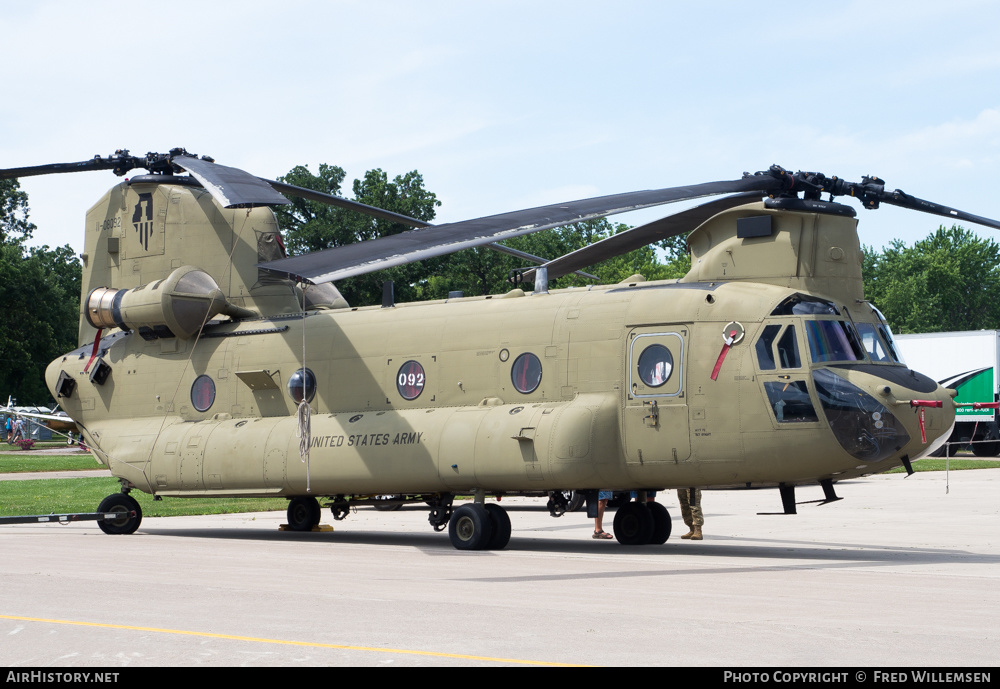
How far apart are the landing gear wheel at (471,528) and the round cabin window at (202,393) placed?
5982 millimetres

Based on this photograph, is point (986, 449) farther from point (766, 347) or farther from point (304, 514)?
point (766, 347)

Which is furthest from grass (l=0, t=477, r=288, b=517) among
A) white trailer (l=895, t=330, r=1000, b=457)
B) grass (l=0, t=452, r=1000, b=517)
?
white trailer (l=895, t=330, r=1000, b=457)

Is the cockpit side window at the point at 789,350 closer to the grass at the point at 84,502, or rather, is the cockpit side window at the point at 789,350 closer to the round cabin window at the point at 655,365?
the round cabin window at the point at 655,365

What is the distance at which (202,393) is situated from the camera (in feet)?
67.6

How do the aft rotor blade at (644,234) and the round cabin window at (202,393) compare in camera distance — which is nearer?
the aft rotor blade at (644,234)

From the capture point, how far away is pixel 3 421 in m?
76.9

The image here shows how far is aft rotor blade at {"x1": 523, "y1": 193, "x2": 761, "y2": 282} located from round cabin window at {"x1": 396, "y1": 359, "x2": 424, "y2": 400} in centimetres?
283

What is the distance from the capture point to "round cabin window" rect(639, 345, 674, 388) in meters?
→ 15.6

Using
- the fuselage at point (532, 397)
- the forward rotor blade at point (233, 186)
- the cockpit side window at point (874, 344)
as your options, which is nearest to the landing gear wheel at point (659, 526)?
the fuselage at point (532, 397)

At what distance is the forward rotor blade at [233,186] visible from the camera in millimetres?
16500

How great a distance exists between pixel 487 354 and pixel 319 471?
3.52m

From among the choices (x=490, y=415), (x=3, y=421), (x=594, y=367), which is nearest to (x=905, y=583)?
(x=594, y=367)

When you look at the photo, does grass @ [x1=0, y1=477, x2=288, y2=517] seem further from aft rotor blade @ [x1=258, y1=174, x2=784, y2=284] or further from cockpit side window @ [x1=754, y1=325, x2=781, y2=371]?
cockpit side window @ [x1=754, y1=325, x2=781, y2=371]

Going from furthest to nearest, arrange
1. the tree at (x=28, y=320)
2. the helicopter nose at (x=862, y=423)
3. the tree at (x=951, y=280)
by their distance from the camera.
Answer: the tree at (x=951, y=280)
the tree at (x=28, y=320)
the helicopter nose at (x=862, y=423)
